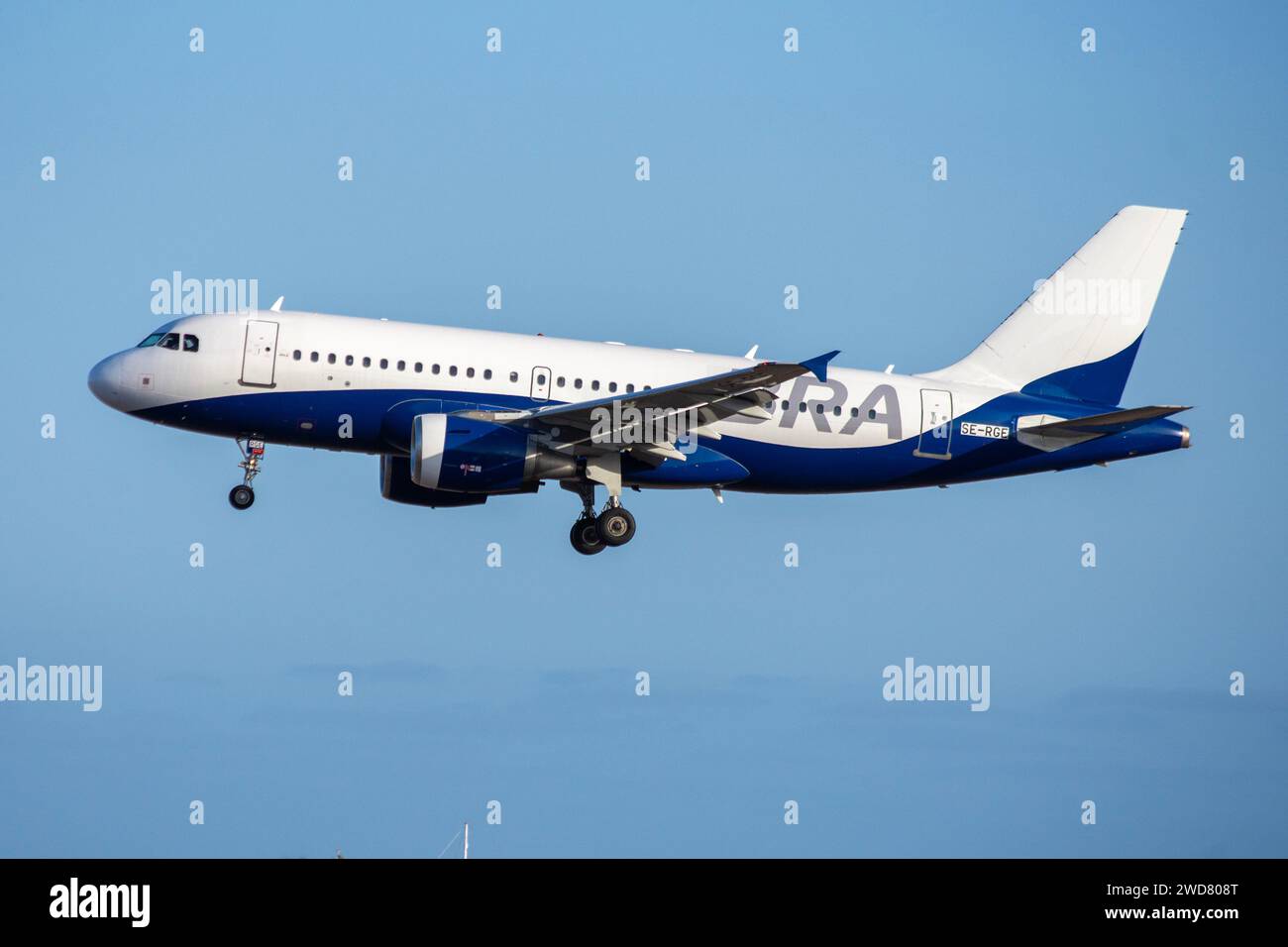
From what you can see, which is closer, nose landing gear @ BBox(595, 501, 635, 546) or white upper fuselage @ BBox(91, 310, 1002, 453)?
white upper fuselage @ BBox(91, 310, 1002, 453)

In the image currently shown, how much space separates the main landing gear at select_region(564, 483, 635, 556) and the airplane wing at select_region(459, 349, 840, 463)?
1.87 metres

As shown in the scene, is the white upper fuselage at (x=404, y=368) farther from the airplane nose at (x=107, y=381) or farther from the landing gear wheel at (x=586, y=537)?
the landing gear wheel at (x=586, y=537)

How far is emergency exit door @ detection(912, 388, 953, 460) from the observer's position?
53469 mm

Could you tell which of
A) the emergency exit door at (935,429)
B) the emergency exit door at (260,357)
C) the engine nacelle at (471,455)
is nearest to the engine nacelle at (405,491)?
the engine nacelle at (471,455)

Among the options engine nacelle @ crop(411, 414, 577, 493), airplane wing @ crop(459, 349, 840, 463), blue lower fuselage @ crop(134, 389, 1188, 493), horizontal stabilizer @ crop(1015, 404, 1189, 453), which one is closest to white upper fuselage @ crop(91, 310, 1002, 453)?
blue lower fuselage @ crop(134, 389, 1188, 493)

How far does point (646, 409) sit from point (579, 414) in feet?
5.67

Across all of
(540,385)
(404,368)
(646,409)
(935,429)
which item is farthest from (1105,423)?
(404,368)

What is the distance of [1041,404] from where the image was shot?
55.0 meters

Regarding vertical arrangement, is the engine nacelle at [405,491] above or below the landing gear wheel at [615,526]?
above

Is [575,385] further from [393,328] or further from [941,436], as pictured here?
[941,436]

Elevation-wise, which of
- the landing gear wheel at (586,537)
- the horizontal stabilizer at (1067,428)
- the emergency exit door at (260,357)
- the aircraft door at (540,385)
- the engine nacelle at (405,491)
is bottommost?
the landing gear wheel at (586,537)

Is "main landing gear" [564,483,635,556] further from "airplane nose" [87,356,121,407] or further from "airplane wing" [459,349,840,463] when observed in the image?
"airplane nose" [87,356,121,407]

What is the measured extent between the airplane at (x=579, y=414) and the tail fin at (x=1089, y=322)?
963 mm

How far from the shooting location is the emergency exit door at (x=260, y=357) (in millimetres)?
49812
